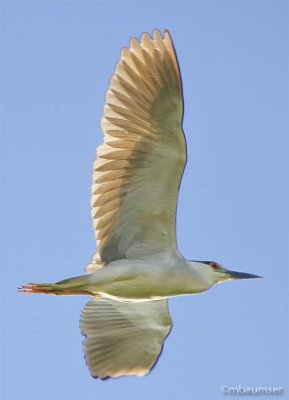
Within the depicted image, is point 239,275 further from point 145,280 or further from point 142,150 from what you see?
point 142,150

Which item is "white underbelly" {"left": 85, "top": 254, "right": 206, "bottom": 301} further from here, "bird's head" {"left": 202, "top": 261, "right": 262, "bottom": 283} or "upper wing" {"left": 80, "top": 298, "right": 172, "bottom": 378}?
"upper wing" {"left": 80, "top": 298, "right": 172, "bottom": 378}

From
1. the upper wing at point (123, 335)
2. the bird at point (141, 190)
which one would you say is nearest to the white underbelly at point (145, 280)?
the bird at point (141, 190)

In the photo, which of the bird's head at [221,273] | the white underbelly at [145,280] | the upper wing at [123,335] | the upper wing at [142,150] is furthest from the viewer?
the upper wing at [123,335]

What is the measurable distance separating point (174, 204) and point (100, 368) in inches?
85.8

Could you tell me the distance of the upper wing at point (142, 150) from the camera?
9.70 m

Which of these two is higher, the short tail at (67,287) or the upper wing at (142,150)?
the upper wing at (142,150)

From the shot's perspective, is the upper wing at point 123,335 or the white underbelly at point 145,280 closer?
the white underbelly at point 145,280

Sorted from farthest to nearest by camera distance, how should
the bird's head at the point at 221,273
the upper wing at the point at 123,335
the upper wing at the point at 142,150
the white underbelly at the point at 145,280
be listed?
the upper wing at the point at 123,335, the bird's head at the point at 221,273, the white underbelly at the point at 145,280, the upper wing at the point at 142,150

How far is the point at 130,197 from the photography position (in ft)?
33.1

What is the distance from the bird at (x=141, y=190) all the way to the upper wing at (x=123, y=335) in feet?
0.79

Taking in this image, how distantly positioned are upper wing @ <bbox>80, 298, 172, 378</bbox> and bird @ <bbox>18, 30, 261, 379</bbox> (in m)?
0.24

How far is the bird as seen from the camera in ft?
31.9

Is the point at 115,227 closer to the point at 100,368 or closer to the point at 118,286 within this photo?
the point at 118,286

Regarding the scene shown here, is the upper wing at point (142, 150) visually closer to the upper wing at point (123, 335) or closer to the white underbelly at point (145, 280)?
the white underbelly at point (145, 280)
